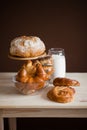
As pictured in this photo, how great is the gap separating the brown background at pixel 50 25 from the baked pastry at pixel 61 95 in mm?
601

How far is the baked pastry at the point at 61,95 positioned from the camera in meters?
1.15

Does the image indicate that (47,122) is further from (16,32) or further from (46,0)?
(46,0)

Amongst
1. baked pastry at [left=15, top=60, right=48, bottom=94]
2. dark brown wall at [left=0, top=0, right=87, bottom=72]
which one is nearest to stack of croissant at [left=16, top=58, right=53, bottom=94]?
baked pastry at [left=15, top=60, right=48, bottom=94]

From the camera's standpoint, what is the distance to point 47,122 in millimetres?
1921

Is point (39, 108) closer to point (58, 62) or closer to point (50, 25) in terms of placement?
point (58, 62)

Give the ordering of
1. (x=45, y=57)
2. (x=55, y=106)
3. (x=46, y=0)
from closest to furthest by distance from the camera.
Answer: (x=55, y=106) → (x=45, y=57) → (x=46, y=0)

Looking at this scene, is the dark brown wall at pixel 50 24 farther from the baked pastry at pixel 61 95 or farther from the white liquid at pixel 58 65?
the baked pastry at pixel 61 95

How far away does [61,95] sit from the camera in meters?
1.16

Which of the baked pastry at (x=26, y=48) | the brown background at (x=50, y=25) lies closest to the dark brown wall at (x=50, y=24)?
the brown background at (x=50, y=25)

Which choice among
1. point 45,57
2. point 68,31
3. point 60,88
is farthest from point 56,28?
point 60,88

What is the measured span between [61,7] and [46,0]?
0.11m

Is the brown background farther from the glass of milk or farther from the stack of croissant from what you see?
the stack of croissant

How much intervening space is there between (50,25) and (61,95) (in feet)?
2.33

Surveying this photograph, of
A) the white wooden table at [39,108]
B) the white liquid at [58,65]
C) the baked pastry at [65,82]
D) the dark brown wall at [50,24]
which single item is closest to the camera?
the white wooden table at [39,108]
